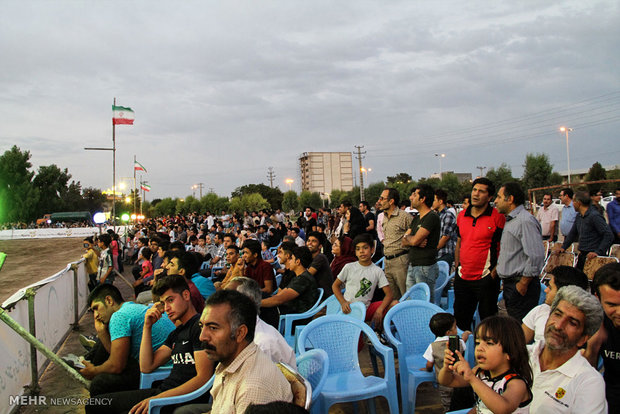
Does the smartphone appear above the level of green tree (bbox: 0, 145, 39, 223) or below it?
below

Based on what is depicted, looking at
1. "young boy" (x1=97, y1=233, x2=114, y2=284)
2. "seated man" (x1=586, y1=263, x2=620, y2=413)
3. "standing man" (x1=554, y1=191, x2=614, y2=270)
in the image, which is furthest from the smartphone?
"young boy" (x1=97, y1=233, x2=114, y2=284)

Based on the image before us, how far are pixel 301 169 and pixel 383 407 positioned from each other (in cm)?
14112

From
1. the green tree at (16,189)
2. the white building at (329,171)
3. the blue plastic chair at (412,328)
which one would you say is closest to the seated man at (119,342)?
the blue plastic chair at (412,328)

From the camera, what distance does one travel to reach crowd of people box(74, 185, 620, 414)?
214 centimetres

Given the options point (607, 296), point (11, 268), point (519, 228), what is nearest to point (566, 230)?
point (519, 228)

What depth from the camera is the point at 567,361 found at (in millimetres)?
2260

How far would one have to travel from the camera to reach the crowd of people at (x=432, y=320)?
2143mm

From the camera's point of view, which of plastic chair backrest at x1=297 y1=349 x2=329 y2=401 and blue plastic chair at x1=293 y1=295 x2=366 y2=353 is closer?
plastic chair backrest at x1=297 y1=349 x2=329 y2=401

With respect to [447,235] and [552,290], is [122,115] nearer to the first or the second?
[447,235]

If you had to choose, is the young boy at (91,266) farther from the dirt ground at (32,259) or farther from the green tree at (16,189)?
the green tree at (16,189)

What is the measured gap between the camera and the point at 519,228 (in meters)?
4.04

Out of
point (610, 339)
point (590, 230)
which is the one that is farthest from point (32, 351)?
point (590, 230)

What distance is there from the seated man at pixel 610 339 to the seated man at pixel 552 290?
0.37 meters

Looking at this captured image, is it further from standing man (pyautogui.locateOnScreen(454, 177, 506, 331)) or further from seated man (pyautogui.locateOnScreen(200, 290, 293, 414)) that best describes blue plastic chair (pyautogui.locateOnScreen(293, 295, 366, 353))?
seated man (pyautogui.locateOnScreen(200, 290, 293, 414))
